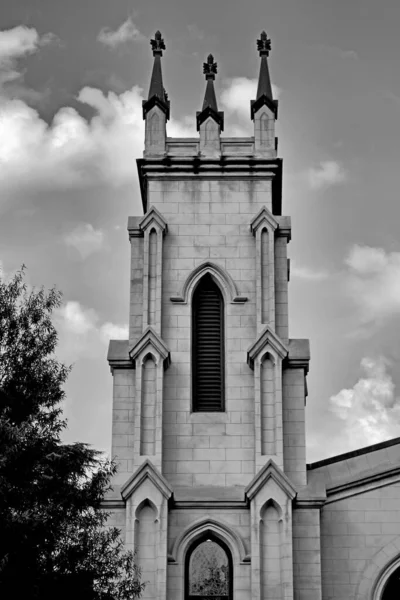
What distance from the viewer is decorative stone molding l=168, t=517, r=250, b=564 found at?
929 inches

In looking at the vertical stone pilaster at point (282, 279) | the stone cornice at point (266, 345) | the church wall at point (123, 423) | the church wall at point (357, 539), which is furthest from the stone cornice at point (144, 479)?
the vertical stone pilaster at point (282, 279)

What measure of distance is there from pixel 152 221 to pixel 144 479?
623 centimetres

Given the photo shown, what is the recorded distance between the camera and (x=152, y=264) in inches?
1017

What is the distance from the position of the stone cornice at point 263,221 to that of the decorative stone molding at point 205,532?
697cm

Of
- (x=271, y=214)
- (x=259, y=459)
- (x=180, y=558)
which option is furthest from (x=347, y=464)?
(x=271, y=214)

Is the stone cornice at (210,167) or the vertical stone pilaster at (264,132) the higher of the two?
the vertical stone pilaster at (264,132)

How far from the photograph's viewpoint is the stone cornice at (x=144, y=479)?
77.5 ft

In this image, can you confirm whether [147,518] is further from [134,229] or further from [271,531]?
[134,229]

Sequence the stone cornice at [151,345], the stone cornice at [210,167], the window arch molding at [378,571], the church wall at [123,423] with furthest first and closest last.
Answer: the stone cornice at [210,167]
the stone cornice at [151,345]
the church wall at [123,423]
the window arch molding at [378,571]

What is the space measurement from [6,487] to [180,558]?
6877 millimetres

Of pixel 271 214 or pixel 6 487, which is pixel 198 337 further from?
pixel 6 487

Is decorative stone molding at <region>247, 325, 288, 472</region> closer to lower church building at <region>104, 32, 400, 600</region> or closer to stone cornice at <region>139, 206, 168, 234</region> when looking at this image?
lower church building at <region>104, 32, 400, 600</region>

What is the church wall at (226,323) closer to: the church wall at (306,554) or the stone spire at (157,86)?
the church wall at (306,554)

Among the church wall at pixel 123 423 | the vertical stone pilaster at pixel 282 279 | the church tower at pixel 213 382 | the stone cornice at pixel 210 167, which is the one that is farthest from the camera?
the stone cornice at pixel 210 167
